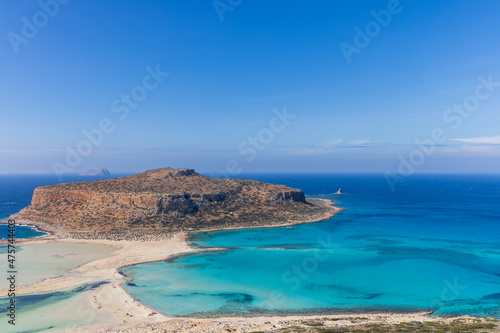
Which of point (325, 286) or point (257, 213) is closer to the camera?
point (325, 286)

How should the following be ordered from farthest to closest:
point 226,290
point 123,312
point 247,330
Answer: point 226,290 < point 123,312 < point 247,330

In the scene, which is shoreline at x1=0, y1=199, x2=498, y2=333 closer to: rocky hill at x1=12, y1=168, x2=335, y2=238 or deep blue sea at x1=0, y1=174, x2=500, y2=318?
deep blue sea at x1=0, y1=174, x2=500, y2=318

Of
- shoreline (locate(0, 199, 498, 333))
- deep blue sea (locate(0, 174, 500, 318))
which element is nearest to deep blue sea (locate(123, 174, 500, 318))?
deep blue sea (locate(0, 174, 500, 318))

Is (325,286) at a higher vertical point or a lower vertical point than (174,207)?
lower

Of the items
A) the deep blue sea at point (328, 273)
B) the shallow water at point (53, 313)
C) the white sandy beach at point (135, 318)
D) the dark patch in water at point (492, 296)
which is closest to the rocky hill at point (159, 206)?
the deep blue sea at point (328, 273)

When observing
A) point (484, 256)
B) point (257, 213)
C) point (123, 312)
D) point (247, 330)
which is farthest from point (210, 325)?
point (257, 213)

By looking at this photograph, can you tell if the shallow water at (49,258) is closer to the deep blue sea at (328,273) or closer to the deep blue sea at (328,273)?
the deep blue sea at (328,273)

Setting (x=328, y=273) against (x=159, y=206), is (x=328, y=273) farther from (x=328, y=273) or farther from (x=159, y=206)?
(x=159, y=206)

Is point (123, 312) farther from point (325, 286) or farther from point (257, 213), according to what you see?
point (257, 213)
